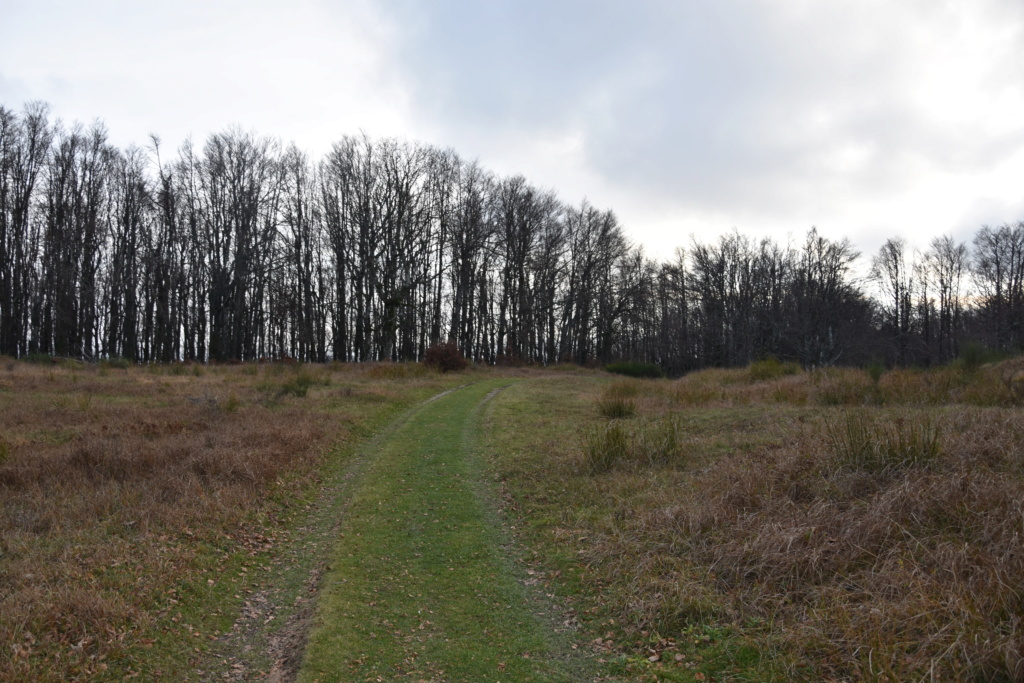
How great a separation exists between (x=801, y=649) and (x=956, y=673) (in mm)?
998

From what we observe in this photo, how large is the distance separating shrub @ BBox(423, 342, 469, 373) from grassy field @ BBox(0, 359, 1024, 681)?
21.2 m

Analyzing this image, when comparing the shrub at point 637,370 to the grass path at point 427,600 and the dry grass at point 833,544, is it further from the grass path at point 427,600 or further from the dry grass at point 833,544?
the grass path at point 427,600

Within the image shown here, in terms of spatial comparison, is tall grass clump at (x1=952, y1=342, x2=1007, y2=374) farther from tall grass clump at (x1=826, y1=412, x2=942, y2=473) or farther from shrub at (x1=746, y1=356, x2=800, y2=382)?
tall grass clump at (x1=826, y1=412, x2=942, y2=473)

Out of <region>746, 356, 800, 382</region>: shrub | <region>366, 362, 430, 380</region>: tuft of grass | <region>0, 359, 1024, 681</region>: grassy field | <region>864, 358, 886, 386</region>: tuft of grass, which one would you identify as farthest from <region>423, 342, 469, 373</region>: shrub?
<region>864, 358, 886, 386</region>: tuft of grass

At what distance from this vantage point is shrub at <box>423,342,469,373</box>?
A: 34906 millimetres

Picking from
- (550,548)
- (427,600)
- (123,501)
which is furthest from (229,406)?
(427,600)

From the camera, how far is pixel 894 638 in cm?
446

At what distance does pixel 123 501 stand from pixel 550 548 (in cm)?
595

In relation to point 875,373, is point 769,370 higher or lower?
higher

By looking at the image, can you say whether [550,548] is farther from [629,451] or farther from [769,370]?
[769,370]

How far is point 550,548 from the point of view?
7906mm

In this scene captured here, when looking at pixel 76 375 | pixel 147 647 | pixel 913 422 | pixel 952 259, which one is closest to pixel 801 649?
pixel 913 422

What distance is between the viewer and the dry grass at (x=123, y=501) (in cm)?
511

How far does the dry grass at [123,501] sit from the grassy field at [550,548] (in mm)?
38
